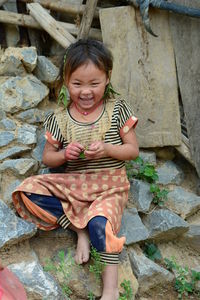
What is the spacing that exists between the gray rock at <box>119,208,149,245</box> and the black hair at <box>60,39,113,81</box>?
917 mm

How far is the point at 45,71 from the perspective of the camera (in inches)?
146

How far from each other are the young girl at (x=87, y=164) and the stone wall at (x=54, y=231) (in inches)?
5.1

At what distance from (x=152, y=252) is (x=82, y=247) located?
66 centimetres

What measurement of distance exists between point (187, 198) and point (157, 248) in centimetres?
45

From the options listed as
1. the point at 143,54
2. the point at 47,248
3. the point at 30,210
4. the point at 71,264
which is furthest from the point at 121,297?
the point at 143,54

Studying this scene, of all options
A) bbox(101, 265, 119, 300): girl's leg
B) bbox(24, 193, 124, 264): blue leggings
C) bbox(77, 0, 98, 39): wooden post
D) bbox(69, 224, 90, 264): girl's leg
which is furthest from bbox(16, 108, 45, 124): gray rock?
bbox(101, 265, 119, 300): girl's leg

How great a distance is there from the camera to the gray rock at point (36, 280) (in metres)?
2.44

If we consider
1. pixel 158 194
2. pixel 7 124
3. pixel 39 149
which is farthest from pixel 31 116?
pixel 158 194

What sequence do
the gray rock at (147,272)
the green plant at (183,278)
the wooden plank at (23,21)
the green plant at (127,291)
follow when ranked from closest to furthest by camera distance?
the green plant at (127,291) < the gray rock at (147,272) < the green plant at (183,278) < the wooden plank at (23,21)

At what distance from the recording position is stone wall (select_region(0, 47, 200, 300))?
263 cm

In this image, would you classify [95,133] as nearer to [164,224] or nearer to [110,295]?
[164,224]

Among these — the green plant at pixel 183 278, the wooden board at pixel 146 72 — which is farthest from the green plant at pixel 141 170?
the green plant at pixel 183 278

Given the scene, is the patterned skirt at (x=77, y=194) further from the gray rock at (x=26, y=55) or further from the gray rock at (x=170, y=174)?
the gray rock at (x=26, y=55)

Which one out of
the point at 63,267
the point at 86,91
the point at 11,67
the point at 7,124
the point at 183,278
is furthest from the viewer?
the point at 11,67
